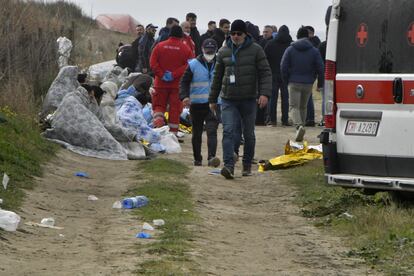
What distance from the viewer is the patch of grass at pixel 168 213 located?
952 centimetres

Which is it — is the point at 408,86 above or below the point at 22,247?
above

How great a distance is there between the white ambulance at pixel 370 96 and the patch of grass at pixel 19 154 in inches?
130

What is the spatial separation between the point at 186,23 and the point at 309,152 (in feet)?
29.1

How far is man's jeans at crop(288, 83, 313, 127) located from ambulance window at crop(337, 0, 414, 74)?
36.2 ft

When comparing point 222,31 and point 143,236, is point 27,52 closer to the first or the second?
point 222,31

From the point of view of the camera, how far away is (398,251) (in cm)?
1063

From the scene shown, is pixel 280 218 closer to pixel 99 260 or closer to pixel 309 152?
pixel 99 260

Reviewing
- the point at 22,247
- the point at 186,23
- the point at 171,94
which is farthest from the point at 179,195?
the point at 186,23

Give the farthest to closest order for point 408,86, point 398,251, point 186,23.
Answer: point 186,23, point 408,86, point 398,251

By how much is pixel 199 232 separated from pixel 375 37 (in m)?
2.63

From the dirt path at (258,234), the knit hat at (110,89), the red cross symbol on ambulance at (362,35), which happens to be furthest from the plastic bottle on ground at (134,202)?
the knit hat at (110,89)

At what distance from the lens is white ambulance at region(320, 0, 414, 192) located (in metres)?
12.3

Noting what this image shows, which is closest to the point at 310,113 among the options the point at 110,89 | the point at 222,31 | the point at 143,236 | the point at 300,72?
the point at 222,31

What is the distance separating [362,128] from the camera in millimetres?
12641
